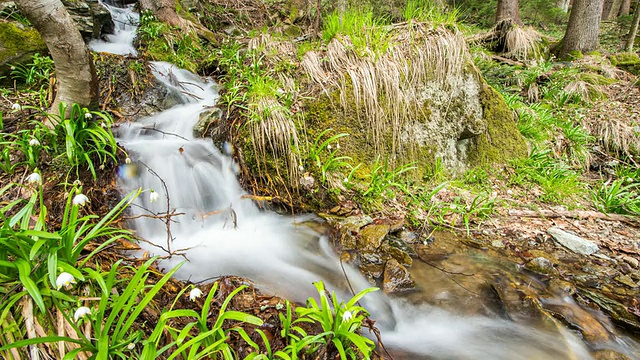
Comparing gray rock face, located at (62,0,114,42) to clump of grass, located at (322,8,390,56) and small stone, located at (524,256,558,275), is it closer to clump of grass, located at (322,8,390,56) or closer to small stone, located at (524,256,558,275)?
clump of grass, located at (322,8,390,56)

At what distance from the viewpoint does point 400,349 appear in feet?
6.75

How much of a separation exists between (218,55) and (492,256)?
5.43m

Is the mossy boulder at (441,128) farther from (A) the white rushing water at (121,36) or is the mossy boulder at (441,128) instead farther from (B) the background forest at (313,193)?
(A) the white rushing water at (121,36)

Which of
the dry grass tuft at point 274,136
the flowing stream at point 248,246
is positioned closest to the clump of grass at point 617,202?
the flowing stream at point 248,246

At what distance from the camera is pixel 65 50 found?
2.58m

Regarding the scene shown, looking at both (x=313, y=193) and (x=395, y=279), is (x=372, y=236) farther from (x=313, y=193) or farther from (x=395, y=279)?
(x=313, y=193)

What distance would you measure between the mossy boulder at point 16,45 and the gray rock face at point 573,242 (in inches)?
273

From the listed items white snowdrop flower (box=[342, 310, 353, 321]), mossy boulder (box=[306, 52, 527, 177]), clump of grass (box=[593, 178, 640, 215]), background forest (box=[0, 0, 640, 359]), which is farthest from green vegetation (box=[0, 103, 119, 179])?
clump of grass (box=[593, 178, 640, 215])

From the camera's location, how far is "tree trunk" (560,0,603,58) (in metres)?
7.48

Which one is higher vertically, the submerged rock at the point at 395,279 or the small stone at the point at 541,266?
the submerged rock at the point at 395,279

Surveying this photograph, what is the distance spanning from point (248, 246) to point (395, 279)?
1485mm

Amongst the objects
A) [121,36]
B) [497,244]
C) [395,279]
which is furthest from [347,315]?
[121,36]

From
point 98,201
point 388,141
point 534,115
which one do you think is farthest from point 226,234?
point 534,115

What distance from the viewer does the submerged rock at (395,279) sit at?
250 centimetres
